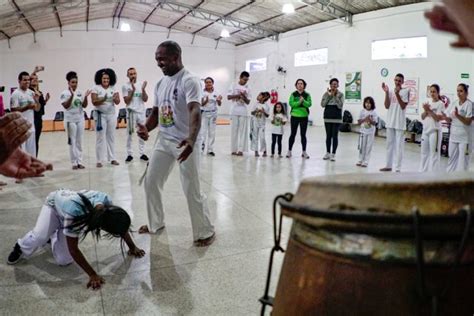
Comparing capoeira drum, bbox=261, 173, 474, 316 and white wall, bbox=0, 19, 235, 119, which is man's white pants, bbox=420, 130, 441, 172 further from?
white wall, bbox=0, 19, 235, 119

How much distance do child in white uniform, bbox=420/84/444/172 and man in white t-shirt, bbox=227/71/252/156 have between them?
3500 mm

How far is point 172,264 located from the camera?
3023 mm

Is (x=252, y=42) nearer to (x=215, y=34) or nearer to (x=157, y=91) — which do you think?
(x=215, y=34)

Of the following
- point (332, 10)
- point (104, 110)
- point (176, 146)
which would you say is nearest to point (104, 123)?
point (104, 110)

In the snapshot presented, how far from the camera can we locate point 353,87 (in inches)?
553

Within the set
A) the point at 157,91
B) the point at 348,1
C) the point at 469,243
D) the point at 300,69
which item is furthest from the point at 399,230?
the point at 300,69

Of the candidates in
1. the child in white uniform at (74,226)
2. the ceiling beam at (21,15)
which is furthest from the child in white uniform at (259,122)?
the ceiling beam at (21,15)

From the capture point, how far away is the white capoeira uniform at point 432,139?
6.49 metres

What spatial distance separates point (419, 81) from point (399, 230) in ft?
39.4

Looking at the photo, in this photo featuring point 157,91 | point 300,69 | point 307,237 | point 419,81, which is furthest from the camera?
point 300,69

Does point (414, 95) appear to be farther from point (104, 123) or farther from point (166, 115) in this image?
point (166, 115)

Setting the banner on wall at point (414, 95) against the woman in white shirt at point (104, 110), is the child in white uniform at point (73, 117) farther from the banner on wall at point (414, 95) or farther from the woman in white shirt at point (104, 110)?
the banner on wall at point (414, 95)

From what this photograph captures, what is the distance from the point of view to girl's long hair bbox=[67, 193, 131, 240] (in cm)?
261

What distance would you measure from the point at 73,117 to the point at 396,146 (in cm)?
548
